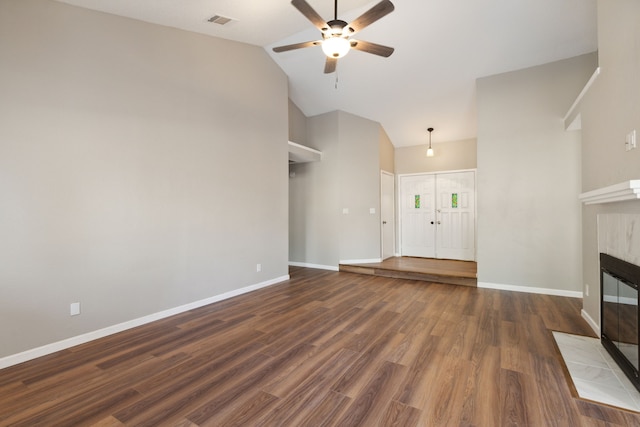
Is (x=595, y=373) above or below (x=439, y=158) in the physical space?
below

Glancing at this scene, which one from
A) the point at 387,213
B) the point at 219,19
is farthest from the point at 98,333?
the point at 387,213

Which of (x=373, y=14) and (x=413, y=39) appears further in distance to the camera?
(x=413, y=39)

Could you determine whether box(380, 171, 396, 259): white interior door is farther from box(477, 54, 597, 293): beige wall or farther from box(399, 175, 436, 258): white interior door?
box(477, 54, 597, 293): beige wall

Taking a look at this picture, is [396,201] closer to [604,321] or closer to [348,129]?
[348,129]

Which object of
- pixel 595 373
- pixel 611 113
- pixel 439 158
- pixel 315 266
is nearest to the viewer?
pixel 595 373

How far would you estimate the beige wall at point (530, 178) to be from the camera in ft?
13.8

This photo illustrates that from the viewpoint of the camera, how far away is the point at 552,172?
170 inches

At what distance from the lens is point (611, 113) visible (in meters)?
2.36

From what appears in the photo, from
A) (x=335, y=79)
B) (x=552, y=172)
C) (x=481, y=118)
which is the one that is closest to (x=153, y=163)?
(x=335, y=79)

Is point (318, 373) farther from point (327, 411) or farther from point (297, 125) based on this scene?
point (297, 125)

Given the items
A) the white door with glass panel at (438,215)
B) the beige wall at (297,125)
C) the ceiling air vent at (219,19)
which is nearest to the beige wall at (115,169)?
the ceiling air vent at (219,19)

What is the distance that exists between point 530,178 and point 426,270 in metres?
2.34

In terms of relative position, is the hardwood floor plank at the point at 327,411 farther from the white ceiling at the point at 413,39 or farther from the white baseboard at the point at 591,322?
the white ceiling at the point at 413,39

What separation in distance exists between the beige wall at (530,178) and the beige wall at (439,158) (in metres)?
2.00
